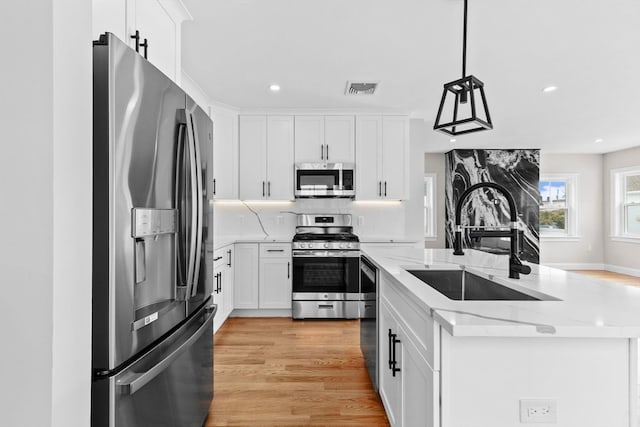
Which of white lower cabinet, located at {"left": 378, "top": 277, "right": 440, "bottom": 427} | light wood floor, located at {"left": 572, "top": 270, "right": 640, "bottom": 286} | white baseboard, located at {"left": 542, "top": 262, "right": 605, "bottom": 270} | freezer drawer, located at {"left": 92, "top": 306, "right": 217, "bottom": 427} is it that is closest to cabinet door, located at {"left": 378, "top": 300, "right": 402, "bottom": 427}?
white lower cabinet, located at {"left": 378, "top": 277, "right": 440, "bottom": 427}

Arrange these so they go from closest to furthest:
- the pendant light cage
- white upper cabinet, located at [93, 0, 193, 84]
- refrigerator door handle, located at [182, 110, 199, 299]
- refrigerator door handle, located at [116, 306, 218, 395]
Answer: refrigerator door handle, located at [116, 306, 218, 395] → white upper cabinet, located at [93, 0, 193, 84] → refrigerator door handle, located at [182, 110, 199, 299] → the pendant light cage

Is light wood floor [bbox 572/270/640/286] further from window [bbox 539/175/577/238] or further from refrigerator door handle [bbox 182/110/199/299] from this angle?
refrigerator door handle [bbox 182/110/199/299]

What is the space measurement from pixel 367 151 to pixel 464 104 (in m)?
1.22

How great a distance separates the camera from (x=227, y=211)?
15.1 ft

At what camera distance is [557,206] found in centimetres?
801

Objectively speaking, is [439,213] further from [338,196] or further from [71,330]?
[71,330]

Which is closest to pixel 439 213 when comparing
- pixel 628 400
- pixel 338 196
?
pixel 338 196

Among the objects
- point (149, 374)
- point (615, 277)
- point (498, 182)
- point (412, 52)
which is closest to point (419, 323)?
point (149, 374)

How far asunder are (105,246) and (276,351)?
7.88ft

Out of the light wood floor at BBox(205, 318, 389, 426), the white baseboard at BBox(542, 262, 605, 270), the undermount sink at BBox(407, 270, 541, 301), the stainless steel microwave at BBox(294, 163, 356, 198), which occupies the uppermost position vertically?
the stainless steel microwave at BBox(294, 163, 356, 198)

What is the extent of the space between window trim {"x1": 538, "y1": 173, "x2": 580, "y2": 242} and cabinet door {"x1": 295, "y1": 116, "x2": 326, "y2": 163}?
20.0 ft

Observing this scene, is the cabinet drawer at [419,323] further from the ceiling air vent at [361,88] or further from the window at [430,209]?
the window at [430,209]

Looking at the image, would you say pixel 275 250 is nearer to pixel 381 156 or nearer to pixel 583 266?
pixel 381 156

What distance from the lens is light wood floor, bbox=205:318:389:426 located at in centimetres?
215
